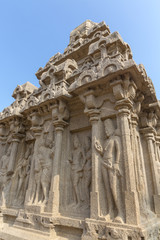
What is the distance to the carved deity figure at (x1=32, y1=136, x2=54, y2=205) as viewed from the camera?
15.6ft

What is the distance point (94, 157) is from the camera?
3992mm

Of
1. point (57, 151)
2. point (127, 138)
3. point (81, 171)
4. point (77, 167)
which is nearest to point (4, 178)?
point (57, 151)

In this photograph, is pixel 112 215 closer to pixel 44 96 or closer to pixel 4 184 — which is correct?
pixel 44 96

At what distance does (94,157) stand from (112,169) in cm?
59

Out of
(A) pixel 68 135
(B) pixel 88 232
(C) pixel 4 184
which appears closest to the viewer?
(B) pixel 88 232

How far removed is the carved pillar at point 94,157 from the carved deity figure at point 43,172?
65.7 inches

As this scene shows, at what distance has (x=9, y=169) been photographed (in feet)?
21.1

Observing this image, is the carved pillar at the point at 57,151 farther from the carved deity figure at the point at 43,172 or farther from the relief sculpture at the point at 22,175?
the relief sculpture at the point at 22,175

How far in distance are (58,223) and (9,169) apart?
3497 millimetres

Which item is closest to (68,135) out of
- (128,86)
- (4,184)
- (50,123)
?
(50,123)

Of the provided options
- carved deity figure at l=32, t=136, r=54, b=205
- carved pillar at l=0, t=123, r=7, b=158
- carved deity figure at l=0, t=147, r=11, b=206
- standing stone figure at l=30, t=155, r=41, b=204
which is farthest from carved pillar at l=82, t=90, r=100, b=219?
carved pillar at l=0, t=123, r=7, b=158

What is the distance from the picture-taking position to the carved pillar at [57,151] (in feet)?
14.0

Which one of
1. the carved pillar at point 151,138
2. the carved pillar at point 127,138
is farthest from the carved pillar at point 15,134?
the carved pillar at point 151,138

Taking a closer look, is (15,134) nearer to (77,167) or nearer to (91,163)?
(77,167)
